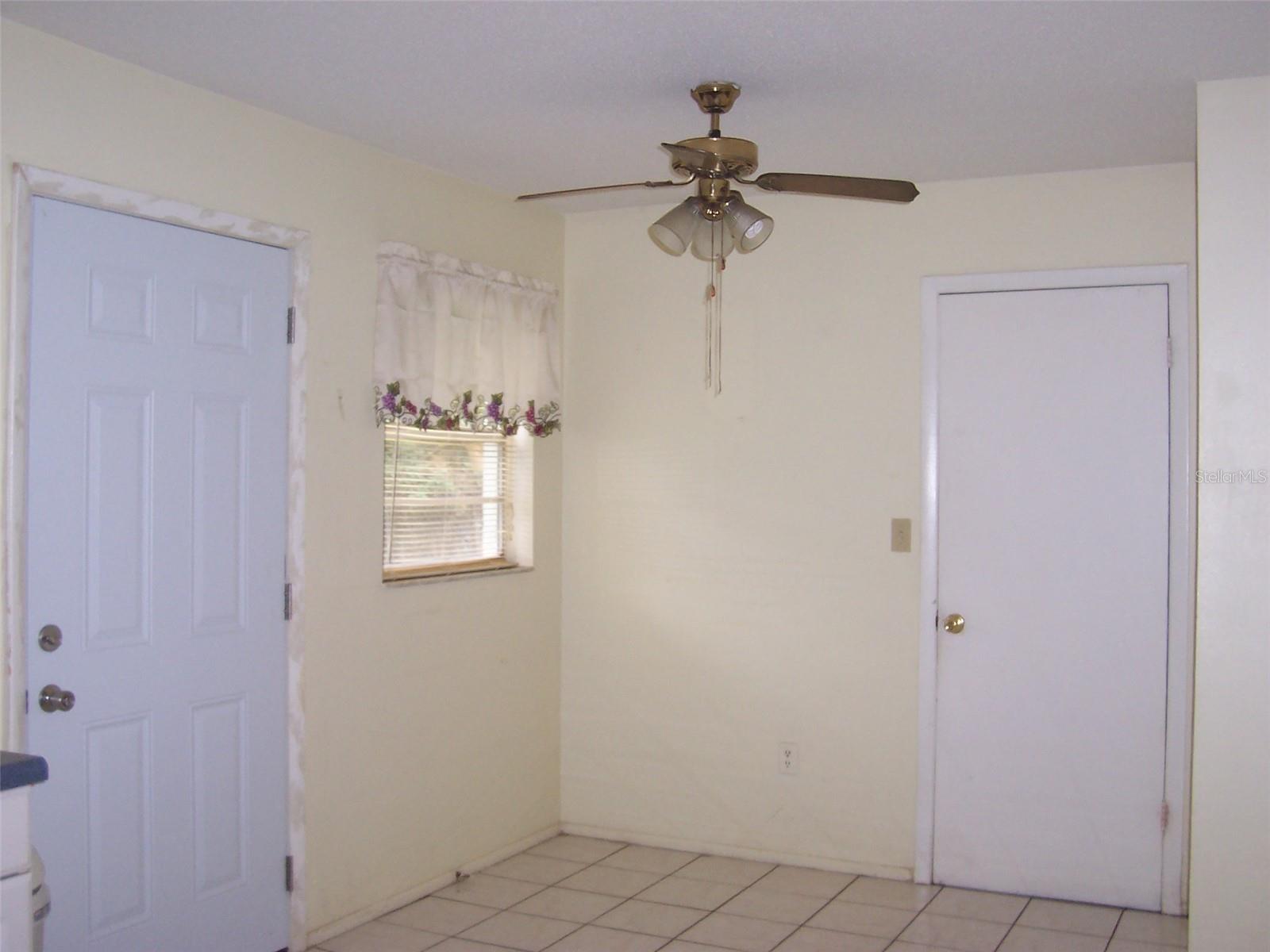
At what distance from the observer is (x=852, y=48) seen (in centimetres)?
272

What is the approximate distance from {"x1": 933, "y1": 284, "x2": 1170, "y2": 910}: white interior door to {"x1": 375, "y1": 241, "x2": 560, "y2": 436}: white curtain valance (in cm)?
146

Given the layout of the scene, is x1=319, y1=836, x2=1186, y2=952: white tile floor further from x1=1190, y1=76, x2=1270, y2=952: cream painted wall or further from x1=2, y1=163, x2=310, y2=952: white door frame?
x1=1190, y1=76, x2=1270, y2=952: cream painted wall

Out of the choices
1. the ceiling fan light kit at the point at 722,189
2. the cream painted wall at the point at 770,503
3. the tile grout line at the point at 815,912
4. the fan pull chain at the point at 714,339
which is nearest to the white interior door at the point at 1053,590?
the cream painted wall at the point at 770,503

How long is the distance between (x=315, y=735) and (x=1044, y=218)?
2.88 m

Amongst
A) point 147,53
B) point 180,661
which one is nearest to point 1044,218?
point 147,53

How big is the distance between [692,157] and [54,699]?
6.35ft

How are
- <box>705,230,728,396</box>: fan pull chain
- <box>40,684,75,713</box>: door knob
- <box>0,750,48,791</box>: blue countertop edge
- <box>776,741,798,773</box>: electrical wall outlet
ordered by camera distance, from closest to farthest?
<box>0,750,48,791</box>: blue countertop edge
<box>40,684,75,713</box>: door knob
<box>776,741,798,773</box>: electrical wall outlet
<box>705,230,728,396</box>: fan pull chain

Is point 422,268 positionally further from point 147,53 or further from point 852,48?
point 852,48

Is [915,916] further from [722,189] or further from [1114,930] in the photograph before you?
[722,189]

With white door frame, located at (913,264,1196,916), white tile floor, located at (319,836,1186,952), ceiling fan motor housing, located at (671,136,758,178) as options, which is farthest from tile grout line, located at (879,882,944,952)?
ceiling fan motor housing, located at (671,136,758,178)

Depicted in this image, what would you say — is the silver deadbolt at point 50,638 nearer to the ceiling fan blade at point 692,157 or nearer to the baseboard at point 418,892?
the baseboard at point 418,892

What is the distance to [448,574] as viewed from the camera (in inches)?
154

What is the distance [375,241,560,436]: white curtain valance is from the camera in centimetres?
361

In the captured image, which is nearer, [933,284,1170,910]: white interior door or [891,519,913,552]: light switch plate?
[933,284,1170,910]: white interior door
